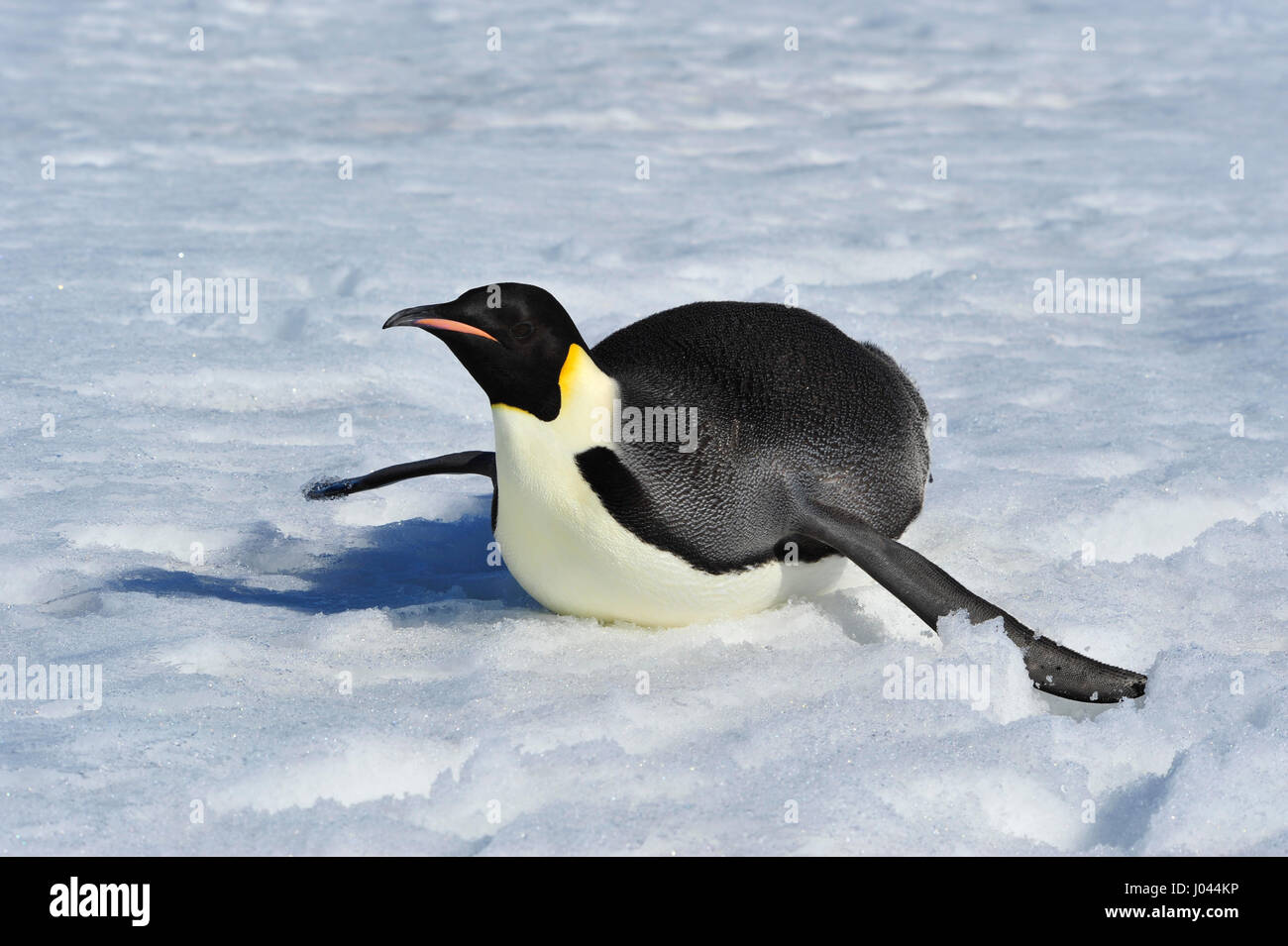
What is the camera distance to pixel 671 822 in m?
2.14

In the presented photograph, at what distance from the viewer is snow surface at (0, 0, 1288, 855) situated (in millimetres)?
2238

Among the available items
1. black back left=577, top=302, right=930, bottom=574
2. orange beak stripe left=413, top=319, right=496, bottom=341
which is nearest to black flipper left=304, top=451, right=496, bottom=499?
black back left=577, top=302, right=930, bottom=574

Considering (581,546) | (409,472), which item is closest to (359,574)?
(409,472)

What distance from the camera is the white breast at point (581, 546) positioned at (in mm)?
2605

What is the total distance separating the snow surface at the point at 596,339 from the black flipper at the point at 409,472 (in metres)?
0.08

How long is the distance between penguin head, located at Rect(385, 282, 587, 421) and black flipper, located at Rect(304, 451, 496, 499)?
63 cm

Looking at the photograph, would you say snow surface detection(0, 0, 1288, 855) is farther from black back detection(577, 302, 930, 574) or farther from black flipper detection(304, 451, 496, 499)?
black back detection(577, 302, 930, 574)

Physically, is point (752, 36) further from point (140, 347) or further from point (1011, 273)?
point (140, 347)

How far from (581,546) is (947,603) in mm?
686

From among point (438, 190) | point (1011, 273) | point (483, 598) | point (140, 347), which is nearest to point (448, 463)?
point (483, 598)

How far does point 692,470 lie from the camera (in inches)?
106

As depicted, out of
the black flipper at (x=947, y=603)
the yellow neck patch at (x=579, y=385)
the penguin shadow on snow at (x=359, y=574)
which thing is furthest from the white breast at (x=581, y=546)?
the penguin shadow on snow at (x=359, y=574)

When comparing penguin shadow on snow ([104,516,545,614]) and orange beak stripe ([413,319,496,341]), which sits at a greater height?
orange beak stripe ([413,319,496,341])
